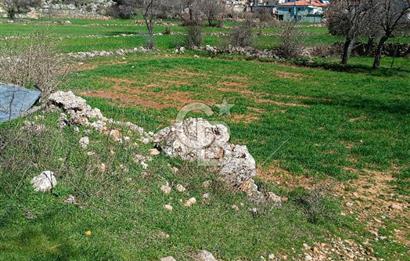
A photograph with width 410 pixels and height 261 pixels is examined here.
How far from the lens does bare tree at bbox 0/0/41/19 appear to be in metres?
46.6

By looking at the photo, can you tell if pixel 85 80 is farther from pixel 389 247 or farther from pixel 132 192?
pixel 389 247

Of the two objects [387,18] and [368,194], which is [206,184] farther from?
[387,18]

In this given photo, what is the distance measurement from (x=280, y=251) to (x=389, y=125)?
7741 millimetres

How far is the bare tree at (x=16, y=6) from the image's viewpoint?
1833 inches

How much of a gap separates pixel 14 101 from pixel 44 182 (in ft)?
9.47

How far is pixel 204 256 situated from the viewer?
204 inches

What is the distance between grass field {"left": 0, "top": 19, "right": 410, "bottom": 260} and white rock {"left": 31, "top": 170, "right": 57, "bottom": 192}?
0.10 m

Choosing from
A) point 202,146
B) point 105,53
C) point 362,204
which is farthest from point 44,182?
point 105,53

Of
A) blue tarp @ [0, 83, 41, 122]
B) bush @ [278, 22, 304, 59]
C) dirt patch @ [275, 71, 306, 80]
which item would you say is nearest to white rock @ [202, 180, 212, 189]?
blue tarp @ [0, 83, 41, 122]

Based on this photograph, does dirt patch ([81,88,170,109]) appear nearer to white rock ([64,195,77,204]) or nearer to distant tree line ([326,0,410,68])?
white rock ([64,195,77,204])

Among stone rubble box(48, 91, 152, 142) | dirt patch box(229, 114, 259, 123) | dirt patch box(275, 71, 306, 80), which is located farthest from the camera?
dirt patch box(275, 71, 306, 80)

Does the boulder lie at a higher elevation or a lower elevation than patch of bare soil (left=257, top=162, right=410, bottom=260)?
higher

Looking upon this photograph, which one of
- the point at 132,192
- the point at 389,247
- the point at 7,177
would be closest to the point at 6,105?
the point at 7,177

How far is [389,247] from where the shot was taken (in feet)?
20.6
